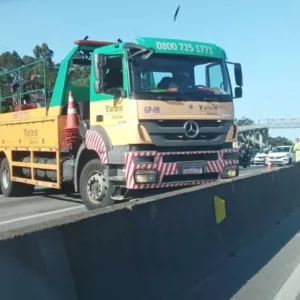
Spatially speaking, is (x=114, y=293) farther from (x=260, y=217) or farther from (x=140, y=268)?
(x=260, y=217)

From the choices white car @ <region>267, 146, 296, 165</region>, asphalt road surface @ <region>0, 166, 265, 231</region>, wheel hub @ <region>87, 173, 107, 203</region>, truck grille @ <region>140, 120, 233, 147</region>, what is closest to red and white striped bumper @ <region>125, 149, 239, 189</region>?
truck grille @ <region>140, 120, 233, 147</region>

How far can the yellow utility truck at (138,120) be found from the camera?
9711mm

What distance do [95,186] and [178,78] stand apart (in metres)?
2.63

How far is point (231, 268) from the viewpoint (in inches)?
257

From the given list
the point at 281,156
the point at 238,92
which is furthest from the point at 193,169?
the point at 281,156

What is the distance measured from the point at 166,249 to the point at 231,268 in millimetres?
1570

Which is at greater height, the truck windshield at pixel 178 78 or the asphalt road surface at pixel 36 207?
the truck windshield at pixel 178 78

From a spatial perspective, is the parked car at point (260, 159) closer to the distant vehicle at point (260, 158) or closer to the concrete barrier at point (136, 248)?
the distant vehicle at point (260, 158)

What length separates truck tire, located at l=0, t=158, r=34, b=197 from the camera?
47.8 feet

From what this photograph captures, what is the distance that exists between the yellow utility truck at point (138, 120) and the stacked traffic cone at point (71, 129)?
2 centimetres

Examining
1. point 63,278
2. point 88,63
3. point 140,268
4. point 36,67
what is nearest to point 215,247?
point 140,268

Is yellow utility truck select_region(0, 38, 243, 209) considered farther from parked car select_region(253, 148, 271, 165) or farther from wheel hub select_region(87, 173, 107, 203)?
parked car select_region(253, 148, 271, 165)

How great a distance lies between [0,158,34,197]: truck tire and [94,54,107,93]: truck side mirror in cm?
567

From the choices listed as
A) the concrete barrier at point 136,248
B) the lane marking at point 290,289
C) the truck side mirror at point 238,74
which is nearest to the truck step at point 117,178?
the concrete barrier at point 136,248
